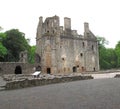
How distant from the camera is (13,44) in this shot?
5509cm

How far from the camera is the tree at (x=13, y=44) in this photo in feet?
181

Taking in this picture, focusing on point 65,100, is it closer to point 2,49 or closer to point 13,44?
point 2,49

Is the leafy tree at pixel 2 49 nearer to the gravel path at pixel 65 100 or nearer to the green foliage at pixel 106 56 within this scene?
the green foliage at pixel 106 56

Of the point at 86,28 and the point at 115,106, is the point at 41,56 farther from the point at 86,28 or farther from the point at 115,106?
the point at 115,106

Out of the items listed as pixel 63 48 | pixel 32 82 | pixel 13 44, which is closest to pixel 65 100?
pixel 32 82

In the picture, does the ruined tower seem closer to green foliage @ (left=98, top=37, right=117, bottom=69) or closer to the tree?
the tree

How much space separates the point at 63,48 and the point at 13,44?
13.4m

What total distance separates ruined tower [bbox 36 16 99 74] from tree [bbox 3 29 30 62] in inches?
235

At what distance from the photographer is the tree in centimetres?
5516

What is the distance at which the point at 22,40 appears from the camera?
56812 mm

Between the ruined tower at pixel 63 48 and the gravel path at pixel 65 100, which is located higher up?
the ruined tower at pixel 63 48

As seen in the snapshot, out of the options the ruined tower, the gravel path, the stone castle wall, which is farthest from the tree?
the gravel path

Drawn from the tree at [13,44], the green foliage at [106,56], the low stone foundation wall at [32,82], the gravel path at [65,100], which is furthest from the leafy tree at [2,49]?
the gravel path at [65,100]

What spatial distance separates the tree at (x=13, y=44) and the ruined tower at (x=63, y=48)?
5.97 metres
